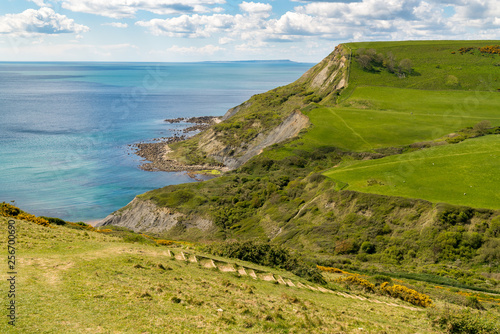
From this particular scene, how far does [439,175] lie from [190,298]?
43.5 metres

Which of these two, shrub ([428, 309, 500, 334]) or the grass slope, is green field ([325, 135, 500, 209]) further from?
shrub ([428, 309, 500, 334])

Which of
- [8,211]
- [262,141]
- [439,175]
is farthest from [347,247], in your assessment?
[262,141]

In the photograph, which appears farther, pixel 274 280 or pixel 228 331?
pixel 274 280

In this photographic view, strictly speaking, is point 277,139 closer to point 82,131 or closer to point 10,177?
point 10,177

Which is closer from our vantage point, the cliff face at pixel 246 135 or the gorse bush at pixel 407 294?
the gorse bush at pixel 407 294

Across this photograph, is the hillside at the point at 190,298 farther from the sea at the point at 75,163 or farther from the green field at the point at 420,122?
the sea at the point at 75,163

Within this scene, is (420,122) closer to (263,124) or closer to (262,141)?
(262,141)

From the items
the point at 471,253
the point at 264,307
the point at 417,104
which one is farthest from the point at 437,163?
the point at 417,104

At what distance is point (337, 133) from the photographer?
86438 millimetres

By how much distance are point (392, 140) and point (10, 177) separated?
87.9 metres

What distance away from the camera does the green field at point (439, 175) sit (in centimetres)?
4506

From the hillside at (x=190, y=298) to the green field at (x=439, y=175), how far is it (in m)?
16.7

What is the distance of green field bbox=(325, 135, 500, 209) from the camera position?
45.1 meters

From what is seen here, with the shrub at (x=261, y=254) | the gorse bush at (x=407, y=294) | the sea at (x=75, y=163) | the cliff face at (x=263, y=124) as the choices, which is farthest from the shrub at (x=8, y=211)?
the cliff face at (x=263, y=124)
